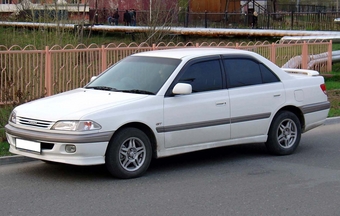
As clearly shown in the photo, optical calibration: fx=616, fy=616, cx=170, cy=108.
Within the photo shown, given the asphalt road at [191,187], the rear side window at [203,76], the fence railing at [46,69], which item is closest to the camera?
the asphalt road at [191,187]

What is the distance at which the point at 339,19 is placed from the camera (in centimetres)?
3153

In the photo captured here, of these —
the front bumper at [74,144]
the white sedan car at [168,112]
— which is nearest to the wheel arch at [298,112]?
the white sedan car at [168,112]

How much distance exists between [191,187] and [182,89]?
4.20 ft

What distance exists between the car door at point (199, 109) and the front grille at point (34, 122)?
4.85 feet

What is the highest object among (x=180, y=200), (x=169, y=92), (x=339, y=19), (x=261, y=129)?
(x=339, y=19)

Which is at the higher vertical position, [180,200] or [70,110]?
[70,110]

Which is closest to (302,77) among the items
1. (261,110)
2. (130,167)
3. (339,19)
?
(261,110)

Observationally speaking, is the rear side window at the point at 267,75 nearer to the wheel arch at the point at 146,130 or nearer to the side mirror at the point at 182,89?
the side mirror at the point at 182,89

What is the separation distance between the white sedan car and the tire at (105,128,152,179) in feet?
0.04

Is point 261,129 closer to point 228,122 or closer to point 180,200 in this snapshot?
point 228,122

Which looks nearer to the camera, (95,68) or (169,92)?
(169,92)

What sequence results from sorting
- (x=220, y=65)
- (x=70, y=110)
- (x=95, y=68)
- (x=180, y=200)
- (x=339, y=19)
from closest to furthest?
1. (x=180, y=200)
2. (x=70, y=110)
3. (x=220, y=65)
4. (x=95, y=68)
5. (x=339, y=19)

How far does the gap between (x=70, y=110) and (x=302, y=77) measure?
158 inches

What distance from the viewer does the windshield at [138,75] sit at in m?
8.18
